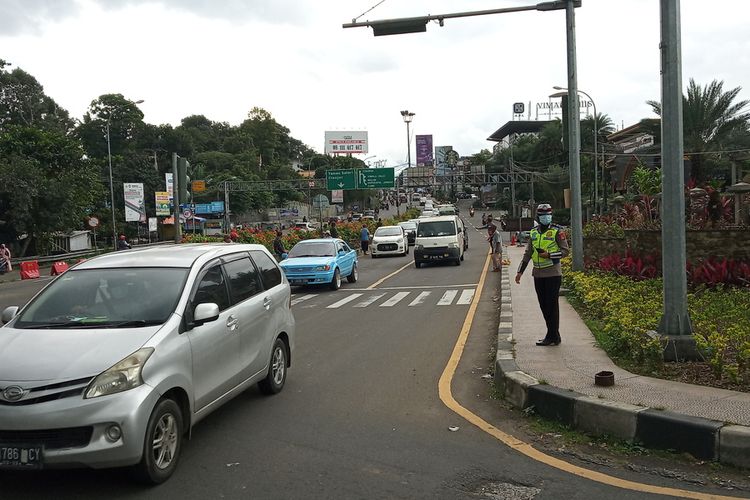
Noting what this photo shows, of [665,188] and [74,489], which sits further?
[665,188]

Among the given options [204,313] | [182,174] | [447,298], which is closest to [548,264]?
[204,313]

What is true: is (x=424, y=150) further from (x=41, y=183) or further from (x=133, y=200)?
(x=41, y=183)

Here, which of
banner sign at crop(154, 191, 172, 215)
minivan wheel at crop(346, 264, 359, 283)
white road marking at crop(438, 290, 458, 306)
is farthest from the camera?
banner sign at crop(154, 191, 172, 215)

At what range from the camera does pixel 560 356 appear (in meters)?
7.74

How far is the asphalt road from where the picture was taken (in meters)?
4.34

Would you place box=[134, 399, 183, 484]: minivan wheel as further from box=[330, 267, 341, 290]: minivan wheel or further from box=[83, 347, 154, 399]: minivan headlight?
box=[330, 267, 341, 290]: minivan wheel

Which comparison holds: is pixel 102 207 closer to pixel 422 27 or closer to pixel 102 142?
pixel 102 142

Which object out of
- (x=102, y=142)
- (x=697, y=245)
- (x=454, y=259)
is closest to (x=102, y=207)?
(x=102, y=142)

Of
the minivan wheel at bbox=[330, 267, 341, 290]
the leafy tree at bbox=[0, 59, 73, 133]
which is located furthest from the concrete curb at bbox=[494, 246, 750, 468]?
the leafy tree at bbox=[0, 59, 73, 133]

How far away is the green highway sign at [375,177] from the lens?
52562 mm

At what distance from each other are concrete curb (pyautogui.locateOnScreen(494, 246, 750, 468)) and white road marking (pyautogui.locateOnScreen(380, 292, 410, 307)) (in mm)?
8329

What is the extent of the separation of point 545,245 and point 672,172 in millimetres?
1769

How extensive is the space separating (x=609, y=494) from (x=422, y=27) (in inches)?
408

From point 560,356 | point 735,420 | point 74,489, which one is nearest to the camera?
point 74,489
